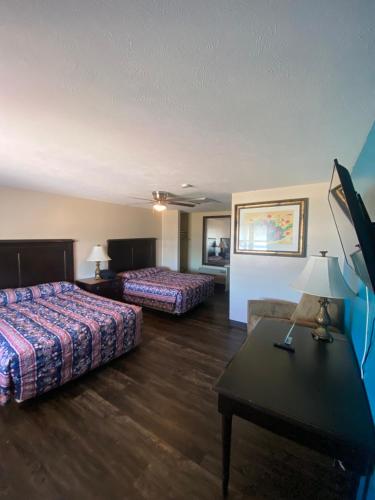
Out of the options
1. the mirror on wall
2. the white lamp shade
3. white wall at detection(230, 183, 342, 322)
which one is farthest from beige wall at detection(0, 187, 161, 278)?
the white lamp shade

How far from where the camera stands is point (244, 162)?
2117 millimetres

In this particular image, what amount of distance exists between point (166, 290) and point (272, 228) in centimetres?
215

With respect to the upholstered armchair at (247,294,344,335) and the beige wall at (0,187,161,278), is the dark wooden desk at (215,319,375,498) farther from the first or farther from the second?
the beige wall at (0,187,161,278)

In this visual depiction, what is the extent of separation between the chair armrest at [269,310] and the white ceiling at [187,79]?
180 cm

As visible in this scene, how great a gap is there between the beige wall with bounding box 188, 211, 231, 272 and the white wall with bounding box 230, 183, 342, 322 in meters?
3.07

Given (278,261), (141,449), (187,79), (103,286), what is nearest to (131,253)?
(103,286)

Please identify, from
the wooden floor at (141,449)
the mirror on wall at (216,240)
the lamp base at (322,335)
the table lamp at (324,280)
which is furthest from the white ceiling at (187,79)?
the mirror on wall at (216,240)

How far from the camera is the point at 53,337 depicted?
2.03 meters

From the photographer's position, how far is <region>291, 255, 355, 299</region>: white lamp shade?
1381 mm

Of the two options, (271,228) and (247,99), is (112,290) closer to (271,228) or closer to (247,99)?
(271,228)

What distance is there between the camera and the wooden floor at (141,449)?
4.22 ft

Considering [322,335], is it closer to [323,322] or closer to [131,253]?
[323,322]

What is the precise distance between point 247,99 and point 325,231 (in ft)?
8.10

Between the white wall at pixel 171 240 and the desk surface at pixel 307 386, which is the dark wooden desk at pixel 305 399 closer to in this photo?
the desk surface at pixel 307 386
